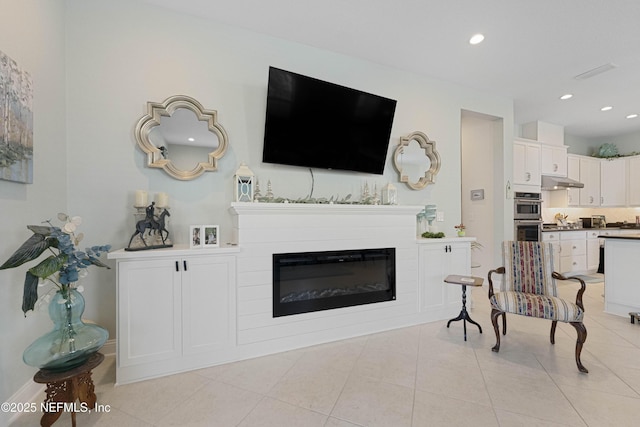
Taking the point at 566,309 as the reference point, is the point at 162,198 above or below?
above

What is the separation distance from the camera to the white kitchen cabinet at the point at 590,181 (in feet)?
19.0

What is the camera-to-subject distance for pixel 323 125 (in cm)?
281

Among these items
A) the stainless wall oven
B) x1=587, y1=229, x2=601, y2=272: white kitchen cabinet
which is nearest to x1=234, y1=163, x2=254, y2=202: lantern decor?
the stainless wall oven

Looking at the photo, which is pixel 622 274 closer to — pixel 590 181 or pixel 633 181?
pixel 590 181

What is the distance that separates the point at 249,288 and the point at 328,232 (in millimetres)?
861

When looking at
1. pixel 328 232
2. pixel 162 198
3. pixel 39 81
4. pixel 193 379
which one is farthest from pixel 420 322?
pixel 39 81

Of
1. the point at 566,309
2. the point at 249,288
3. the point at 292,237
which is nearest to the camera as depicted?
the point at 566,309

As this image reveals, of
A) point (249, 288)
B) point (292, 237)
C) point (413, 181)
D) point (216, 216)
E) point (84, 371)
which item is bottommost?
point (84, 371)

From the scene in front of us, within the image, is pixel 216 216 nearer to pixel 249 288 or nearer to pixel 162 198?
pixel 162 198

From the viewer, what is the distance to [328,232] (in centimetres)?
265

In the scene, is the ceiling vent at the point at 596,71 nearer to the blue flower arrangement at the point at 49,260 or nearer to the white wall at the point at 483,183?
the white wall at the point at 483,183

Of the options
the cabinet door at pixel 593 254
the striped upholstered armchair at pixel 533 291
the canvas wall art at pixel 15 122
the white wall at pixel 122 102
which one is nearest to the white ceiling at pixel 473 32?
the white wall at pixel 122 102

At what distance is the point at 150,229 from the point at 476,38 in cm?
351

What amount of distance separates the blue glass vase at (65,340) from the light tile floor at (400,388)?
400 mm
